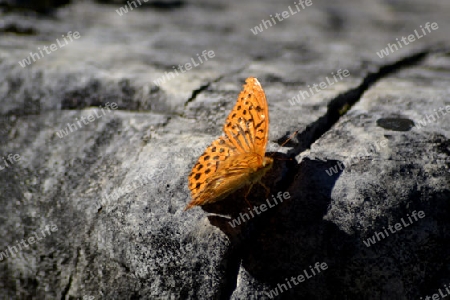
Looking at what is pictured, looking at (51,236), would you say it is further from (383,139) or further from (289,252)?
(383,139)

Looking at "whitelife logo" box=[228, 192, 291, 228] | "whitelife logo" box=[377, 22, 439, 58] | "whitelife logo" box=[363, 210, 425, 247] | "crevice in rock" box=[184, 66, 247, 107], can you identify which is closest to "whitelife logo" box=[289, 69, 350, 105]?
"crevice in rock" box=[184, 66, 247, 107]

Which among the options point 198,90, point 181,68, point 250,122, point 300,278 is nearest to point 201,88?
point 198,90

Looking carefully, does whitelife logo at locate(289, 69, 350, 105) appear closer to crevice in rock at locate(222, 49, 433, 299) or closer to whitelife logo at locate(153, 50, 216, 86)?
crevice in rock at locate(222, 49, 433, 299)

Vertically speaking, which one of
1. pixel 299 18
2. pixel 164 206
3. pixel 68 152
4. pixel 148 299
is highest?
pixel 68 152

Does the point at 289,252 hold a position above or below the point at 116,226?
below

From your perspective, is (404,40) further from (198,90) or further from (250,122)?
(250,122)

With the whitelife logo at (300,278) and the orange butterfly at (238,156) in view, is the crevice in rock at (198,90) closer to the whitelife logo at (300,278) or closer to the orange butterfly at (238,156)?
the orange butterfly at (238,156)

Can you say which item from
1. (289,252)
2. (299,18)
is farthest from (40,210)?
(299,18)
